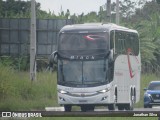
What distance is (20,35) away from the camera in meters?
48.7

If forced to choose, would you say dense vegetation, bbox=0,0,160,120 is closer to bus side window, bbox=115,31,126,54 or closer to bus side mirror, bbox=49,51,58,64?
bus side mirror, bbox=49,51,58,64

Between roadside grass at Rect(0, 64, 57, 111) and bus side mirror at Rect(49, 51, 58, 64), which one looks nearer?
bus side mirror at Rect(49, 51, 58, 64)

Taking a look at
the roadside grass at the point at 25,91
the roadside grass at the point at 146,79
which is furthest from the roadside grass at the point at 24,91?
the roadside grass at the point at 146,79

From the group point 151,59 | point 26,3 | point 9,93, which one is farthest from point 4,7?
point 9,93

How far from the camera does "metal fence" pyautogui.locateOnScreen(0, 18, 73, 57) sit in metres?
47.2

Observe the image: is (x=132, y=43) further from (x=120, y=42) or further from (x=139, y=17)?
(x=139, y=17)

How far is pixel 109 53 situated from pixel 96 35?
103cm

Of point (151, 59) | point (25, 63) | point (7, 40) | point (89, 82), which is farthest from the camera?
point (151, 59)

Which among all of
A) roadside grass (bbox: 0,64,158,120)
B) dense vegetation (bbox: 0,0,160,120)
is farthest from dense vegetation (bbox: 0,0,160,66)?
roadside grass (bbox: 0,64,158,120)

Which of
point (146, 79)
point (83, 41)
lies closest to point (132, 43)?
point (83, 41)

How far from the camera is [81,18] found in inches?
2489

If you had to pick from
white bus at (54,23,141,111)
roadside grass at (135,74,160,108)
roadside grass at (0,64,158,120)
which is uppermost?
white bus at (54,23,141,111)

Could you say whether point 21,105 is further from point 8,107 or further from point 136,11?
point 136,11

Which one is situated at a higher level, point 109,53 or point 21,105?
point 109,53
